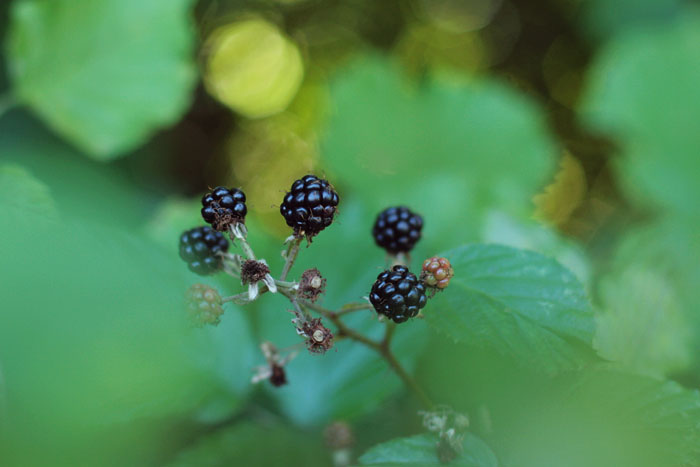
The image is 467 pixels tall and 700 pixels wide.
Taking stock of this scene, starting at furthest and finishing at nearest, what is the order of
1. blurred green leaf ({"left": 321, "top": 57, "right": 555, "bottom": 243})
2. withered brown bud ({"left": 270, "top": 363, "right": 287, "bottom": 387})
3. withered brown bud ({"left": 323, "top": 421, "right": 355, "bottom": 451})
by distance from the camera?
blurred green leaf ({"left": 321, "top": 57, "right": 555, "bottom": 243})
withered brown bud ({"left": 323, "top": 421, "right": 355, "bottom": 451})
withered brown bud ({"left": 270, "top": 363, "right": 287, "bottom": 387})

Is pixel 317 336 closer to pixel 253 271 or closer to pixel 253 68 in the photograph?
pixel 253 271

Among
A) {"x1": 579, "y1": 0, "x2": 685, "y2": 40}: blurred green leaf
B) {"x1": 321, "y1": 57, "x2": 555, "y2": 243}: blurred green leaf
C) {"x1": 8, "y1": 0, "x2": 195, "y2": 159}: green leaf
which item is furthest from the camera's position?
{"x1": 579, "y1": 0, "x2": 685, "y2": 40}: blurred green leaf

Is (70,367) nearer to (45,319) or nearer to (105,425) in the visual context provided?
(45,319)

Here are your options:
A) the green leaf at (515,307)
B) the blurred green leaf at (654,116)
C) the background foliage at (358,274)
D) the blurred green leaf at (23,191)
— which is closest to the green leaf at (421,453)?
the background foliage at (358,274)

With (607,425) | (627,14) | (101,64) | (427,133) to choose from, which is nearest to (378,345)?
(607,425)

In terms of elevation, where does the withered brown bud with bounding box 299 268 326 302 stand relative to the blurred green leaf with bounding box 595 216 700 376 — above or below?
above

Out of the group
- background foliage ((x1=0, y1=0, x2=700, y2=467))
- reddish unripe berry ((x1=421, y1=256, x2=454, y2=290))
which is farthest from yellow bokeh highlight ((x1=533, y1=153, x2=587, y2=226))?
reddish unripe berry ((x1=421, y1=256, x2=454, y2=290))

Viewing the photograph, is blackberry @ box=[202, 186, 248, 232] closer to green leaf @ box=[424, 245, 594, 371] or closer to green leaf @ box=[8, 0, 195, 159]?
green leaf @ box=[424, 245, 594, 371]
